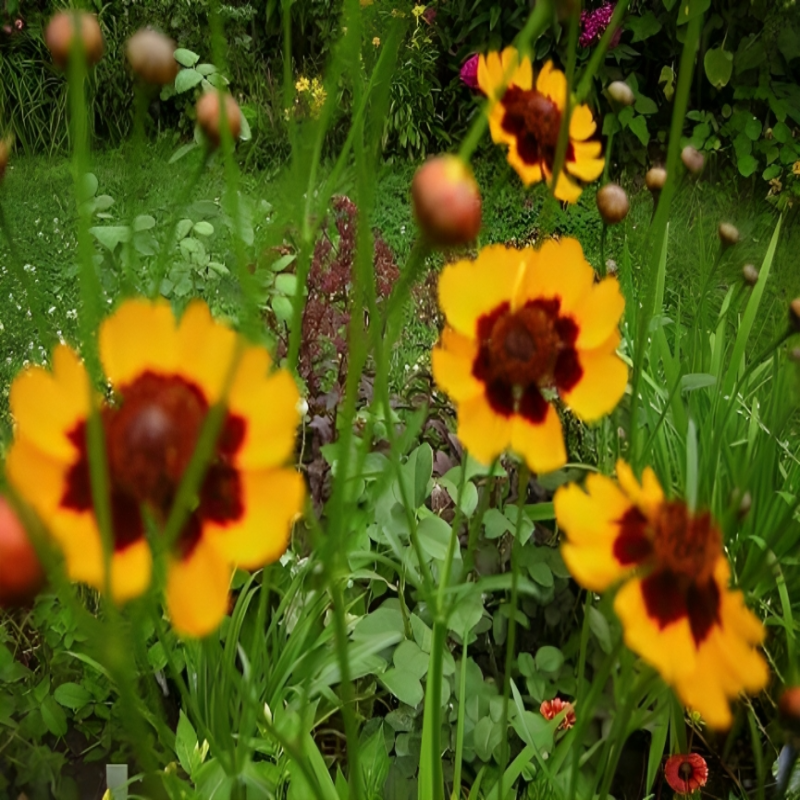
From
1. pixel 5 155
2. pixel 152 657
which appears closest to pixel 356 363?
pixel 5 155

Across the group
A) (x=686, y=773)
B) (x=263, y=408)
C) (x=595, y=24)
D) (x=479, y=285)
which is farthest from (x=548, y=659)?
(x=595, y=24)

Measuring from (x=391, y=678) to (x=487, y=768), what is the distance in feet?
0.44

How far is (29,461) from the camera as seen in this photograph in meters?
0.31

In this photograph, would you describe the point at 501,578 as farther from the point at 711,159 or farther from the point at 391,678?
the point at 711,159

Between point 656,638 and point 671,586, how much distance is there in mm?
36

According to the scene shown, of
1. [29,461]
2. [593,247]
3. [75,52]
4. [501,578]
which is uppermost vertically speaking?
[75,52]

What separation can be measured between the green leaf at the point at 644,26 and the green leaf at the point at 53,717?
9.60 ft

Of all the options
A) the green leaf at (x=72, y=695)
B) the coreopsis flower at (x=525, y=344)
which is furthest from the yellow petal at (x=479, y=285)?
the green leaf at (x=72, y=695)

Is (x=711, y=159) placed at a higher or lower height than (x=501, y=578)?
lower

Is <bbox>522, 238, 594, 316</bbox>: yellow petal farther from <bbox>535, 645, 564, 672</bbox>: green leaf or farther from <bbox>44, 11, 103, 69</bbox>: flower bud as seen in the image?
<bbox>535, 645, 564, 672</bbox>: green leaf

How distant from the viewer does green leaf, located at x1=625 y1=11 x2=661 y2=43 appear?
119 inches

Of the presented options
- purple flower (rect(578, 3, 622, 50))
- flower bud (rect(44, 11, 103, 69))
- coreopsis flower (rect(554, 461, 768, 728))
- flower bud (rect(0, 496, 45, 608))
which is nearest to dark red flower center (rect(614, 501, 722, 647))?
coreopsis flower (rect(554, 461, 768, 728))

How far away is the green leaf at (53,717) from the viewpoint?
803mm

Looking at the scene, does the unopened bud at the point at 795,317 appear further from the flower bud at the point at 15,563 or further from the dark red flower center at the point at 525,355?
the flower bud at the point at 15,563
